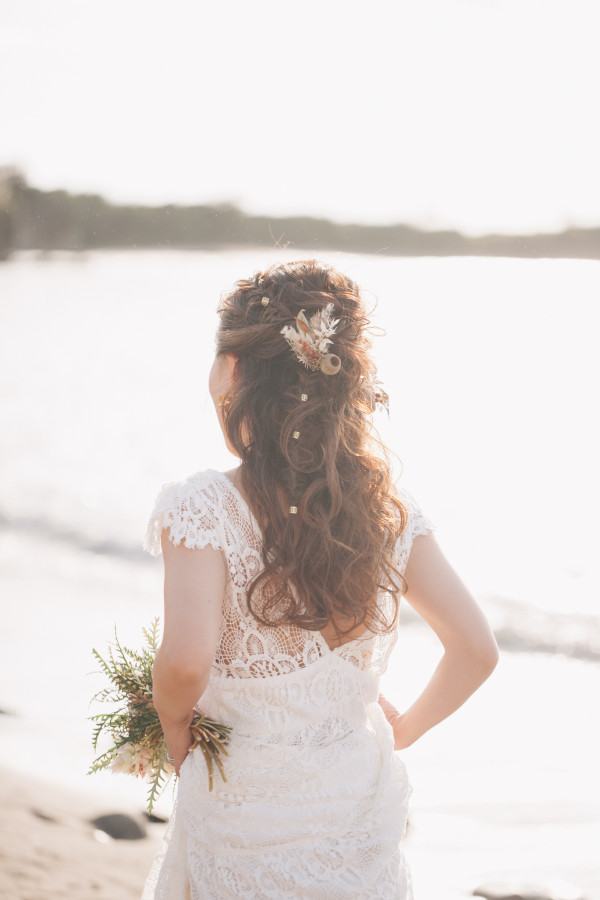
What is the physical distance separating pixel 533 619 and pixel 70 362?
1014cm

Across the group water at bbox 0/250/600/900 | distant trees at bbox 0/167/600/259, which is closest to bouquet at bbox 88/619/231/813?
water at bbox 0/250/600/900

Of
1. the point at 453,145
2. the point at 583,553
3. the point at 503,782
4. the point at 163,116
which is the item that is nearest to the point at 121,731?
the point at 503,782

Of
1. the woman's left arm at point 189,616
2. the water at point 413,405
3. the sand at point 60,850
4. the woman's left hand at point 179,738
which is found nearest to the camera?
the woman's left arm at point 189,616

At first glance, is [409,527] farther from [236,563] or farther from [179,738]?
[179,738]

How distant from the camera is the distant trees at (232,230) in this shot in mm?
10453

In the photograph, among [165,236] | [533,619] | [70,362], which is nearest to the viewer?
[533,619]

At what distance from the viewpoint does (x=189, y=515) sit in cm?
136

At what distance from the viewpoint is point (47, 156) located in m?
9.71

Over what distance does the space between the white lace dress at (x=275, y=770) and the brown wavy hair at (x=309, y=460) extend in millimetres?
47

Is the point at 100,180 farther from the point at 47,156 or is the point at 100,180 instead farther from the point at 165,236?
the point at 165,236

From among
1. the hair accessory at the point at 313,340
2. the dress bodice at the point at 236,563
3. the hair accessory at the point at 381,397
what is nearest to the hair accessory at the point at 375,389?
the hair accessory at the point at 381,397

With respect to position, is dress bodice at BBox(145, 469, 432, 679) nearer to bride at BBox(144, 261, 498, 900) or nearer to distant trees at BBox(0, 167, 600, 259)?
bride at BBox(144, 261, 498, 900)

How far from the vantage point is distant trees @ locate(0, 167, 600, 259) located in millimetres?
10453

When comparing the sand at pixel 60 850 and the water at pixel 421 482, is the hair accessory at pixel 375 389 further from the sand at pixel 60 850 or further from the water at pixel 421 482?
the sand at pixel 60 850
